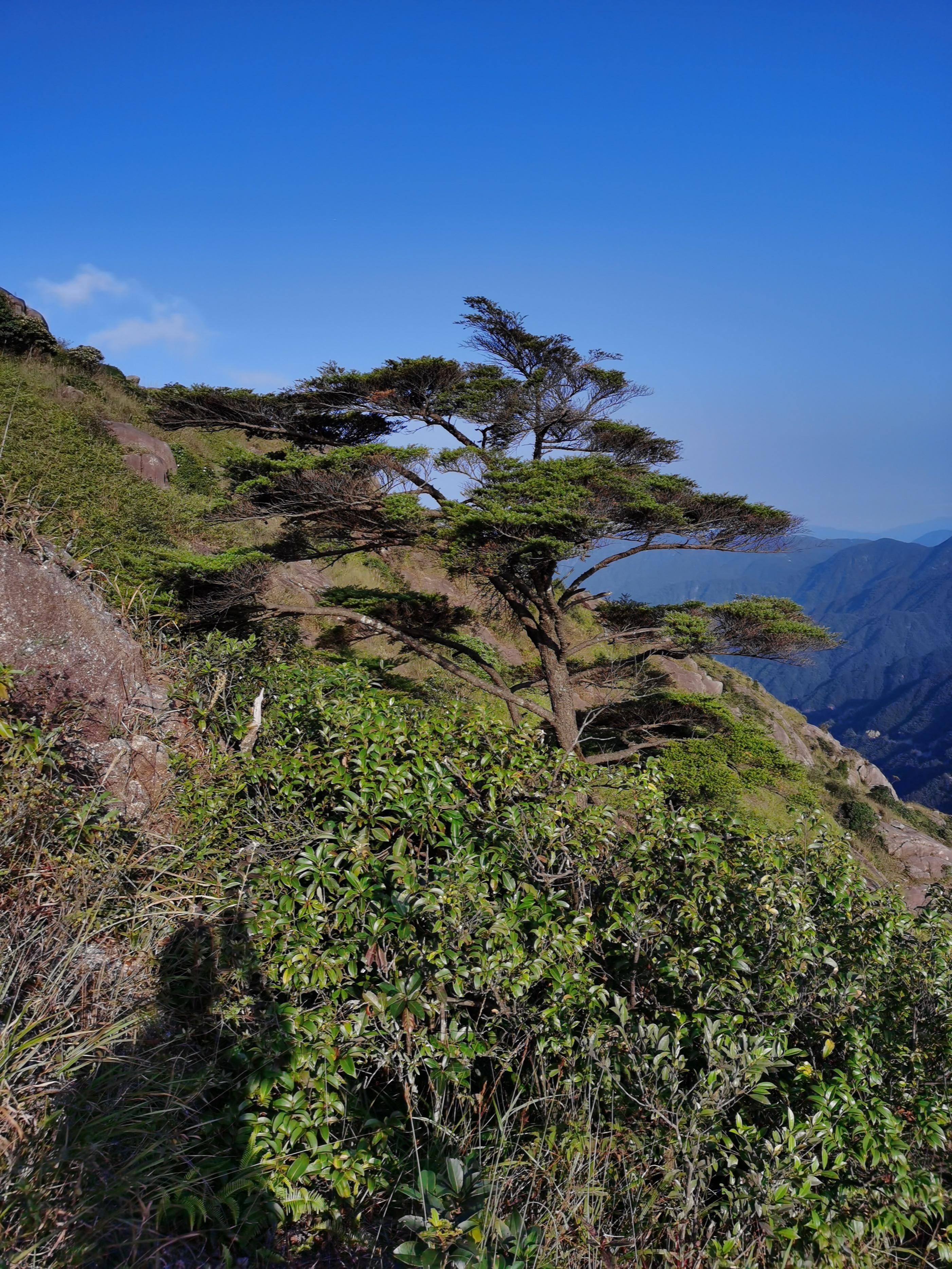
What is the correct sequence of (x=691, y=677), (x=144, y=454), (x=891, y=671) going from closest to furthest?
(x=144, y=454) < (x=691, y=677) < (x=891, y=671)

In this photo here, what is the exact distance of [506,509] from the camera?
27.4ft

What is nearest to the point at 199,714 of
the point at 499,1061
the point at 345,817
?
the point at 345,817

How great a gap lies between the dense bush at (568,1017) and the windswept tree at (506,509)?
549 cm

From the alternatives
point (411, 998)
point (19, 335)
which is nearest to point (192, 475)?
point (19, 335)

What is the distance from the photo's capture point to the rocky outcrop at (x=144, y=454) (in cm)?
1541

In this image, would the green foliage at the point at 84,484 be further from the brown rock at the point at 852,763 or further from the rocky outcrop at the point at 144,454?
the brown rock at the point at 852,763

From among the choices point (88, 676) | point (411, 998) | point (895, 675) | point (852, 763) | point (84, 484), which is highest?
point (84, 484)

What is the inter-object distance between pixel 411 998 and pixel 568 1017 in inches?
28.2

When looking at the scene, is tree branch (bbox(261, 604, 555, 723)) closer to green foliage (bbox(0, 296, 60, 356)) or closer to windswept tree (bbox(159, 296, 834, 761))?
windswept tree (bbox(159, 296, 834, 761))

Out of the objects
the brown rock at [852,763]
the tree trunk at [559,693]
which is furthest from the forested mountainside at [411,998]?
the brown rock at [852,763]

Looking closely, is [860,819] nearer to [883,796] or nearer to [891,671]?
[883,796]

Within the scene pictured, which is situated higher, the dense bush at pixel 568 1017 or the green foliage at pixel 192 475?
the green foliage at pixel 192 475

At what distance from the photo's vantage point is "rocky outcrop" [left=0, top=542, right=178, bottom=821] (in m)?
4.15

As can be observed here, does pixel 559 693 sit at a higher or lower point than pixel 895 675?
higher
